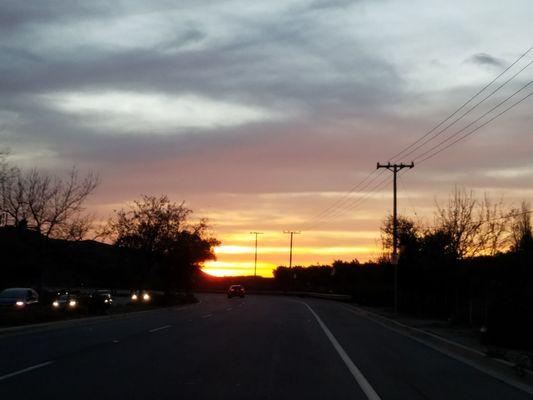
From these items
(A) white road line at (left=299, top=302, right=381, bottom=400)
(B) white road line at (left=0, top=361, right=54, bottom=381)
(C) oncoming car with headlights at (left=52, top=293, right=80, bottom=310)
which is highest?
(C) oncoming car with headlights at (left=52, top=293, right=80, bottom=310)

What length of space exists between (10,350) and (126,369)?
18.4 ft

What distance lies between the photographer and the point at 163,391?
1253cm

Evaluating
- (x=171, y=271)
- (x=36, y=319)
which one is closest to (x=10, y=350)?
A: (x=36, y=319)

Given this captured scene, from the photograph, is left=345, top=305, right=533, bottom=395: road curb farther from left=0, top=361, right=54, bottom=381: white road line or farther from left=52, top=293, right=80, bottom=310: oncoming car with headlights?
left=52, top=293, right=80, bottom=310: oncoming car with headlights

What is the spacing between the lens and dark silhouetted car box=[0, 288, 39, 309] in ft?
120

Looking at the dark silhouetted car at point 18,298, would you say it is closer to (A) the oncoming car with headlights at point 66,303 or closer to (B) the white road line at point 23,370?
(A) the oncoming car with headlights at point 66,303

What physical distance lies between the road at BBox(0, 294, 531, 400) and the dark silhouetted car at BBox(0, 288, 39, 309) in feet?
36.3

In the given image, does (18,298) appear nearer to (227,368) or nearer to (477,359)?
(227,368)

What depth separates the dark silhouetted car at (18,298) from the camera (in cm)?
3647

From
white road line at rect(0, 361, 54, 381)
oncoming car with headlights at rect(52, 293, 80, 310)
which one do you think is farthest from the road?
oncoming car with headlights at rect(52, 293, 80, 310)

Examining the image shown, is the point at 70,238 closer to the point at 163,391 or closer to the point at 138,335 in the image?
the point at 138,335

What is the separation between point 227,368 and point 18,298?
24.3 metres

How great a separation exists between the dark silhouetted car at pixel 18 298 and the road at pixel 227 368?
36.3ft

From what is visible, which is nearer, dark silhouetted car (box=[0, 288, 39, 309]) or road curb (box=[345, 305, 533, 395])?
road curb (box=[345, 305, 533, 395])
